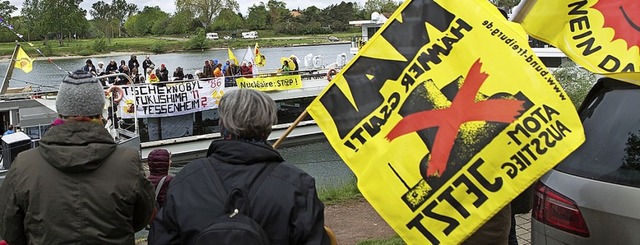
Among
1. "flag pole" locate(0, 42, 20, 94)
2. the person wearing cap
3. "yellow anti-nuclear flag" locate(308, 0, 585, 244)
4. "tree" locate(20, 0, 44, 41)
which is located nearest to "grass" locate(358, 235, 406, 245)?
"yellow anti-nuclear flag" locate(308, 0, 585, 244)

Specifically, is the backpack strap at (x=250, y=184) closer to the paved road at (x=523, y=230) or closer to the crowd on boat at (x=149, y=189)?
the crowd on boat at (x=149, y=189)

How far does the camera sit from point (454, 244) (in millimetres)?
3268

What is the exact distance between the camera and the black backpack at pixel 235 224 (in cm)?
227

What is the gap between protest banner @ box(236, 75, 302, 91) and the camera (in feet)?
72.5

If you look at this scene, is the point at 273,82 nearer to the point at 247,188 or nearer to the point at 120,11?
the point at 247,188

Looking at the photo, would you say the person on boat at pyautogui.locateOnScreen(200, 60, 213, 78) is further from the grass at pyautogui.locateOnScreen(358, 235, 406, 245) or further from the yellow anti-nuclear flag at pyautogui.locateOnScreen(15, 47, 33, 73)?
the grass at pyautogui.locateOnScreen(358, 235, 406, 245)

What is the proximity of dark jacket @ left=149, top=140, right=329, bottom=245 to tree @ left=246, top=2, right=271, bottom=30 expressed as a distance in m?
100

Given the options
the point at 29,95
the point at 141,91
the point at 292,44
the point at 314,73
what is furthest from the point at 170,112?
the point at 292,44

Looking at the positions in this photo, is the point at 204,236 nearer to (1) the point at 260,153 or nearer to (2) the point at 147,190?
(1) the point at 260,153

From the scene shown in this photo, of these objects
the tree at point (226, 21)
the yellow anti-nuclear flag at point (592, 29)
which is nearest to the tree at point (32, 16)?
the yellow anti-nuclear flag at point (592, 29)

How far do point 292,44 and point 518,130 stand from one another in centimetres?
7930

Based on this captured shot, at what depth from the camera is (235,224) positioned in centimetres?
228

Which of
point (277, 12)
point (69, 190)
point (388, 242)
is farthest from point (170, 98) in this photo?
point (277, 12)

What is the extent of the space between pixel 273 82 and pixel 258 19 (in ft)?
270
